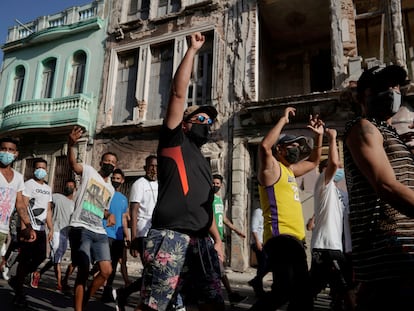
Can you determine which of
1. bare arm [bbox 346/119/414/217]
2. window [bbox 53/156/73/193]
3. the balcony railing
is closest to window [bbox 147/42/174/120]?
the balcony railing

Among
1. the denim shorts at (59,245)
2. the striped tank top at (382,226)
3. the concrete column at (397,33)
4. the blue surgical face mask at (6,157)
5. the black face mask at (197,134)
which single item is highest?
the concrete column at (397,33)

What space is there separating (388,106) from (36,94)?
51.2 feet

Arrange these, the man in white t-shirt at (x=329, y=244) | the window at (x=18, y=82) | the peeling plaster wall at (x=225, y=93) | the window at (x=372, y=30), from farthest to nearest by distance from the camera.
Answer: the window at (x=18, y=82) < the window at (x=372, y=30) < the peeling plaster wall at (x=225, y=93) < the man in white t-shirt at (x=329, y=244)

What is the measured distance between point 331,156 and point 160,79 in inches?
403

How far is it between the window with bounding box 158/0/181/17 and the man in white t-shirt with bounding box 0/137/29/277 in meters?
10.2

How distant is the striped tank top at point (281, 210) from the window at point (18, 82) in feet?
51.1

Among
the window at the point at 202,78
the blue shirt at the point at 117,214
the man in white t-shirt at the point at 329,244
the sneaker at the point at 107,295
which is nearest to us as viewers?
the man in white t-shirt at the point at 329,244

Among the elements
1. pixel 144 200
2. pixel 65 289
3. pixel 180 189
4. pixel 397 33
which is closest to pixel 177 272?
pixel 180 189

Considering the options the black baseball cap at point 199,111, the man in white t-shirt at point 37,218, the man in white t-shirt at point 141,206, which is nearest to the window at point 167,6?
the man in white t-shirt at point 37,218

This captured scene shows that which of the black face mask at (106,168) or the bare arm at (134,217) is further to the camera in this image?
the bare arm at (134,217)

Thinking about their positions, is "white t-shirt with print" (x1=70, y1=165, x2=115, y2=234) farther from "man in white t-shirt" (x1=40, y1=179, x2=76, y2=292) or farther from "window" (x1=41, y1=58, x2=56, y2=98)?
"window" (x1=41, y1=58, x2=56, y2=98)

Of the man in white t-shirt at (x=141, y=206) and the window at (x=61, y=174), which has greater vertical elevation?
the window at (x=61, y=174)

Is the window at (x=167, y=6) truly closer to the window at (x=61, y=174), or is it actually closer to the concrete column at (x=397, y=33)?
the window at (x=61, y=174)

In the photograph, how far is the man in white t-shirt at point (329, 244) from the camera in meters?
3.73
